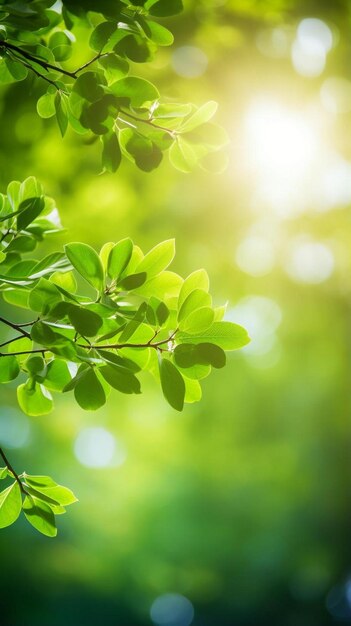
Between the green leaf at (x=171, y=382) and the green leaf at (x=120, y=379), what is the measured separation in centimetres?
3

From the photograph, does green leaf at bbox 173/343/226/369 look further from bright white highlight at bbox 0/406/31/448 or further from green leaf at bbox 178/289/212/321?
bright white highlight at bbox 0/406/31/448

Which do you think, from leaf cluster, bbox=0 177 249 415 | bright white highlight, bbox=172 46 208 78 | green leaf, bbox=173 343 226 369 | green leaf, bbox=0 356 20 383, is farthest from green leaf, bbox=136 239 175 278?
bright white highlight, bbox=172 46 208 78

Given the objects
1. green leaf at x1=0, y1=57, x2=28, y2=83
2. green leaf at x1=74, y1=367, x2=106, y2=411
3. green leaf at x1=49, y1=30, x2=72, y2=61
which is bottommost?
green leaf at x1=74, y1=367, x2=106, y2=411

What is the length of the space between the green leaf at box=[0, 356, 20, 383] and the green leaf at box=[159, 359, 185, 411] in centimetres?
22

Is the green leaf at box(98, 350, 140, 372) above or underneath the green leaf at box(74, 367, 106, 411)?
above

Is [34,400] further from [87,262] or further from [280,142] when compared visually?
[280,142]

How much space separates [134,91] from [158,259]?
9.4 inches

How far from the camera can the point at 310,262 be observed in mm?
5316

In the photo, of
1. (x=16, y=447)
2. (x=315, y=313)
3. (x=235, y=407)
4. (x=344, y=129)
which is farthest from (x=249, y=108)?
(x=16, y=447)

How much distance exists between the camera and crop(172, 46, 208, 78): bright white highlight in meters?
3.21

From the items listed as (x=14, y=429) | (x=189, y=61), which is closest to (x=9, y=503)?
(x=189, y=61)

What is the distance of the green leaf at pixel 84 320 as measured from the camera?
25.8 inches

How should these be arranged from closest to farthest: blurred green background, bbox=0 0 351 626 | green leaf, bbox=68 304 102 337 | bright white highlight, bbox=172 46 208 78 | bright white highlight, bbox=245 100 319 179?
1. green leaf, bbox=68 304 102 337
2. bright white highlight, bbox=172 46 208 78
3. bright white highlight, bbox=245 100 319 179
4. blurred green background, bbox=0 0 351 626

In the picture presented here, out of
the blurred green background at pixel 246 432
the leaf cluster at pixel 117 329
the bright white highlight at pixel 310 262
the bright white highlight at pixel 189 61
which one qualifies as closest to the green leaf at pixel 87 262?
the leaf cluster at pixel 117 329
